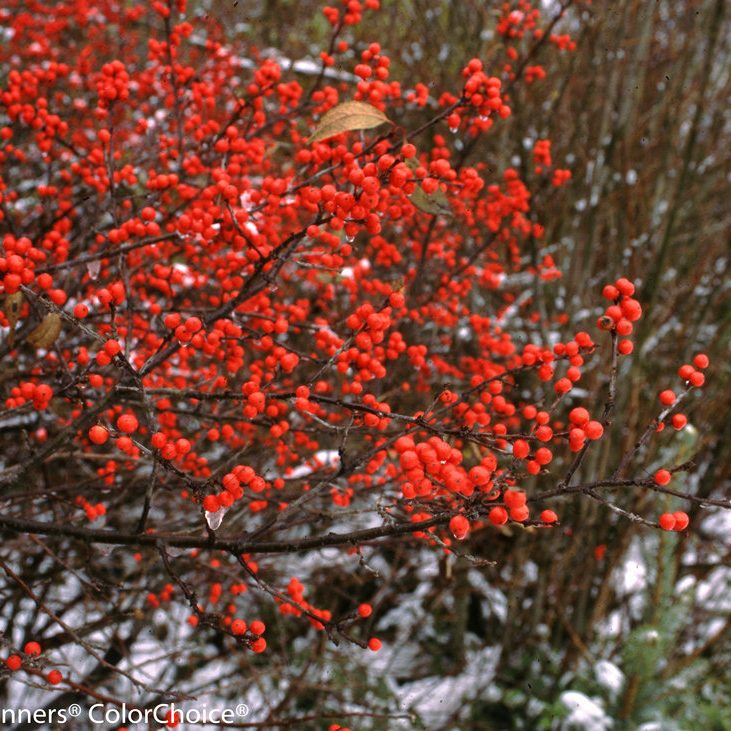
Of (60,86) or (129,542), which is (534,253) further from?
(60,86)

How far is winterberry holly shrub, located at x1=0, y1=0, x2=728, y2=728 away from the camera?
1549 mm

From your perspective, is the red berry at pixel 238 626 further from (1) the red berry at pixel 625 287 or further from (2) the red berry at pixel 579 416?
(1) the red berry at pixel 625 287

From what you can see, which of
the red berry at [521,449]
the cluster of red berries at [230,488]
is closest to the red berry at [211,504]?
the cluster of red berries at [230,488]

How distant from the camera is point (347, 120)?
1.76 metres

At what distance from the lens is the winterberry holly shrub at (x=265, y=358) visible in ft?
5.08

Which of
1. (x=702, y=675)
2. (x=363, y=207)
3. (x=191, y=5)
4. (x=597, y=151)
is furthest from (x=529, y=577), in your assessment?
(x=191, y=5)

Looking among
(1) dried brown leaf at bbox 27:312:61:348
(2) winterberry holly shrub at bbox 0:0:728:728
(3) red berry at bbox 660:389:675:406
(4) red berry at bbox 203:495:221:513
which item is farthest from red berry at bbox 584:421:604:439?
(1) dried brown leaf at bbox 27:312:61:348

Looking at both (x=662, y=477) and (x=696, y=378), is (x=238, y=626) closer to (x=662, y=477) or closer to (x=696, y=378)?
(x=662, y=477)

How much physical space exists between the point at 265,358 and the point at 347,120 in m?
1.31

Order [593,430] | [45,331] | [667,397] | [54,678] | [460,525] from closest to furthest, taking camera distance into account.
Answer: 1. [460,525]
2. [593,430]
3. [667,397]
4. [45,331]
5. [54,678]

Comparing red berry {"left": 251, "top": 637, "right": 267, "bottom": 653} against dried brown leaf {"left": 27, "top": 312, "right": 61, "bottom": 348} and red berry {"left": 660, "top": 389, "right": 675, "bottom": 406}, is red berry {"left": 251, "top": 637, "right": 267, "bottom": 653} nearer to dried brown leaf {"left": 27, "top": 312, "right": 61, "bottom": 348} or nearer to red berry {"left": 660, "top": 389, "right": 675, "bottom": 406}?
dried brown leaf {"left": 27, "top": 312, "right": 61, "bottom": 348}

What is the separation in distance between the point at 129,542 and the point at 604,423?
4.05 ft

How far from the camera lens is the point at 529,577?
5422 millimetres

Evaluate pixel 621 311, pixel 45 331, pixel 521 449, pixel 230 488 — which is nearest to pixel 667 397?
pixel 621 311
